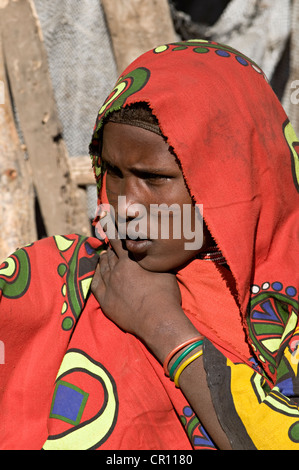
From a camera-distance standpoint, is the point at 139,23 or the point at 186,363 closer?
the point at 186,363

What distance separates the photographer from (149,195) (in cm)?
163

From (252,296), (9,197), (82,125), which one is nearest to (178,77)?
(252,296)

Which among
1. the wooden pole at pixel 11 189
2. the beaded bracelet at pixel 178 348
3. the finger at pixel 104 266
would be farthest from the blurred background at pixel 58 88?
the beaded bracelet at pixel 178 348

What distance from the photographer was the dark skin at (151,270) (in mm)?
1540

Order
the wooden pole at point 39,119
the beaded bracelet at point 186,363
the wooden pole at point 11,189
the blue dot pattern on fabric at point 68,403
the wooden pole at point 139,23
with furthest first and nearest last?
the wooden pole at point 139,23
the wooden pole at point 39,119
the wooden pole at point 11,189
the blue dot pattern on fabric at point 68,403
the beaded bracelet at point 186,363

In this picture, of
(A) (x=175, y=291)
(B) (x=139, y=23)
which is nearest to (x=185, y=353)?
(A) (x=175, y=291)

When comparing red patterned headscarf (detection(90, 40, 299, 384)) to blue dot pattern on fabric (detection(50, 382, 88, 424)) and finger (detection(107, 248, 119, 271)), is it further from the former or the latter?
blue dot pattern on fabric (detection(50, 382, 88, 424))

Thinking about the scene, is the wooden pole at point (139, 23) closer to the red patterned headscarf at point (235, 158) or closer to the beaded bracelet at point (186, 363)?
the red patterned headscarf at point (235, 158)

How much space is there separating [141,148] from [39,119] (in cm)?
171

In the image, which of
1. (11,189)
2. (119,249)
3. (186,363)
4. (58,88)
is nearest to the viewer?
(186,363)

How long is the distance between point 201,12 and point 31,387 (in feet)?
10.4

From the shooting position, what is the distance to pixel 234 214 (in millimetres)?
1597

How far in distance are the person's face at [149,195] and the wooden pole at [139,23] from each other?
1.71 meters

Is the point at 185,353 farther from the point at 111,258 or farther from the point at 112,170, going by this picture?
the point at 112,170
